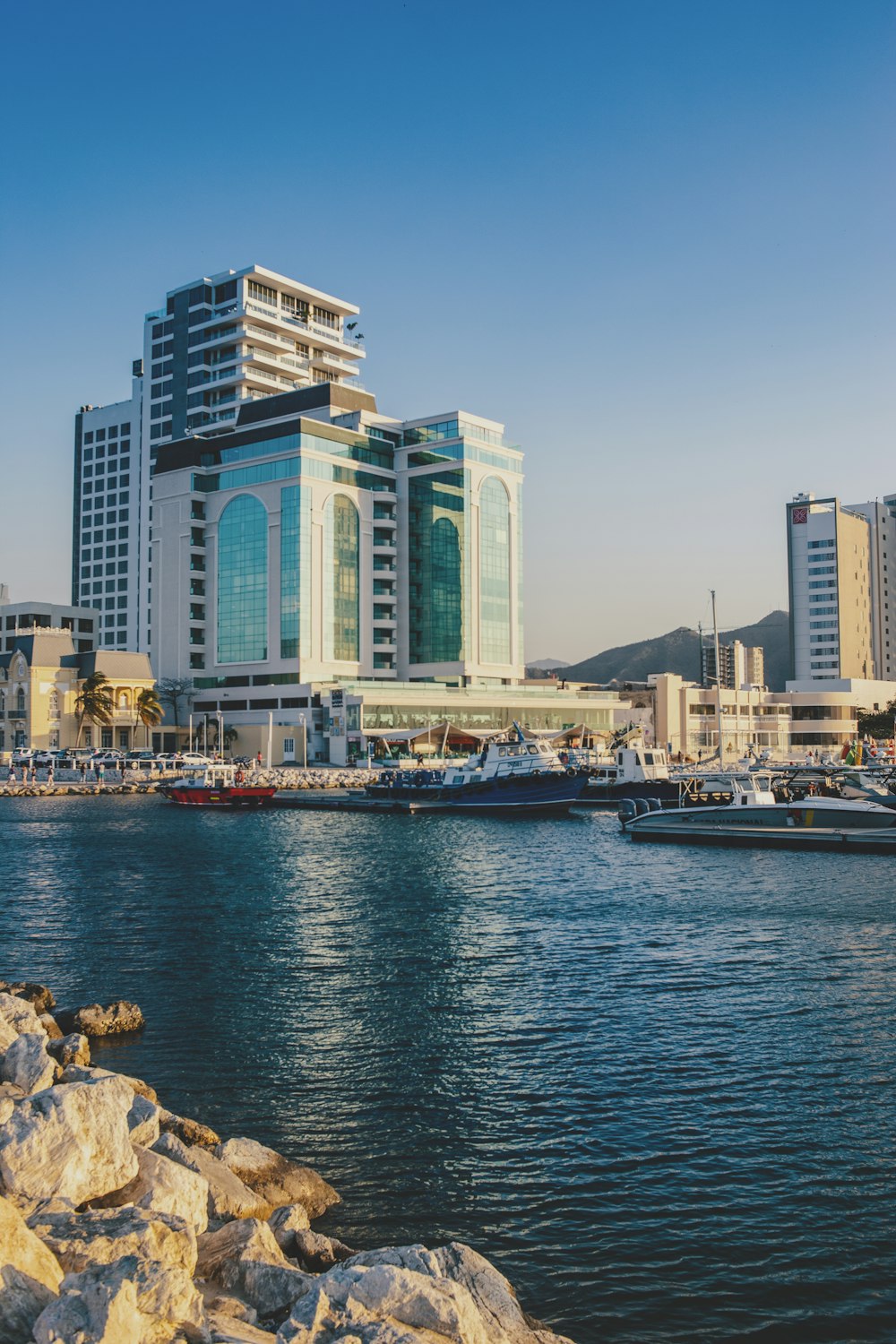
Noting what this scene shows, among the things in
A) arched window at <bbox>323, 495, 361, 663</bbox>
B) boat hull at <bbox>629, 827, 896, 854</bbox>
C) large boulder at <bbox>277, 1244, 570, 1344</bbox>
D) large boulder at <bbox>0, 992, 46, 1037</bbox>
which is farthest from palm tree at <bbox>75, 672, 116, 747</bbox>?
large boulder at <bbox>277, 1244, 570, 1344</bbox>

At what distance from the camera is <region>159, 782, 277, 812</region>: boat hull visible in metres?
91.6

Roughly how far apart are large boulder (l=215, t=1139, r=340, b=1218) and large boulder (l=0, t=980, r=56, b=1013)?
31.9ft

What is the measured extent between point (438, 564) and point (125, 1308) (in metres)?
137

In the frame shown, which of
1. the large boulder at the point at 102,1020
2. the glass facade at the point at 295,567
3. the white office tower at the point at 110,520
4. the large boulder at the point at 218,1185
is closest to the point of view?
the large boulder at the point at 218,1185

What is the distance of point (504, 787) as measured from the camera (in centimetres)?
7969

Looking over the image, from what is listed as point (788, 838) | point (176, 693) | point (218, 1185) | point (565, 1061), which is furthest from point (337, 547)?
point (218, 1185)

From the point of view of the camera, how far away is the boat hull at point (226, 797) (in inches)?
3607

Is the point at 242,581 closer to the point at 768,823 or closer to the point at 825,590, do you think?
the point at 768,823

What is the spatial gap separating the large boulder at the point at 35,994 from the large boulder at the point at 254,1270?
1291 cm

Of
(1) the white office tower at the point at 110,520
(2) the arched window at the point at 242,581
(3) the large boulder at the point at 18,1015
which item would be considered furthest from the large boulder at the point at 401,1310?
(1) the white office tower at the point at 110,520

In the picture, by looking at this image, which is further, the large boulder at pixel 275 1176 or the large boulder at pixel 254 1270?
the large boulder at pixel 275 1176

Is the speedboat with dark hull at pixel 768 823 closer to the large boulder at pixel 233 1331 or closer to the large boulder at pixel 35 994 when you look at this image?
the large boulder at pixel 35 994

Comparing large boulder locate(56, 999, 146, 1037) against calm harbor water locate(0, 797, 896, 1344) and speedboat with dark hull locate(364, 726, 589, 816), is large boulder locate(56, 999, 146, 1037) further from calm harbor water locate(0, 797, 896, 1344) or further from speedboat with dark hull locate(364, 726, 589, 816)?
speedboat with dark hull locate(364, 726, 589, 816)

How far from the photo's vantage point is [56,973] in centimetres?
2722
